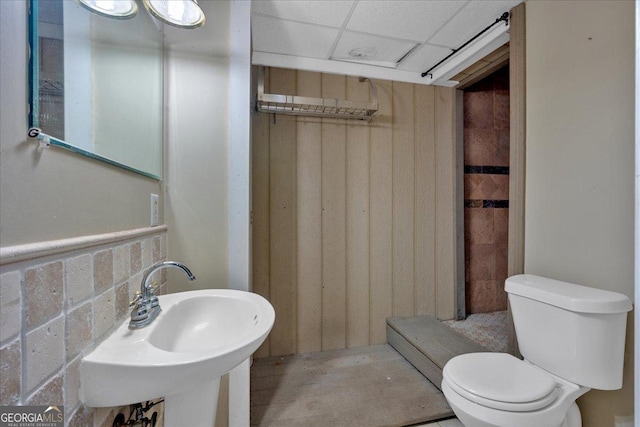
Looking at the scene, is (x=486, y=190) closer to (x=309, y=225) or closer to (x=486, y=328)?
(x=486, y=328)

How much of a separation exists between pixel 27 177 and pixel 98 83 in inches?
19.7

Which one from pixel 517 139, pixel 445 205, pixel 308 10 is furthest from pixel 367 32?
pixel 445 205

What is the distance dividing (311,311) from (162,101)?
1673mm

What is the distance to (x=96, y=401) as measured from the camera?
0.62 metres

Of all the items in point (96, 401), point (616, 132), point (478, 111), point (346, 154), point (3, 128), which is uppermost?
point (478, 111)

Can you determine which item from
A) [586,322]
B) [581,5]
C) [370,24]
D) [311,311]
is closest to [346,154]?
[370,24]

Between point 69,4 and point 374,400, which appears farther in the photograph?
point 374,400

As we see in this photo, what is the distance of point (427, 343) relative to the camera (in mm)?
1779

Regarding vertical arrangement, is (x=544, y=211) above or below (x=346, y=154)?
below

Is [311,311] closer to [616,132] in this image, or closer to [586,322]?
[586,322]

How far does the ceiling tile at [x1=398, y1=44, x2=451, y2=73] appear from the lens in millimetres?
1900

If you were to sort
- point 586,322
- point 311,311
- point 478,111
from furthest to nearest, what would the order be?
point 478,111
point 311,311
point 586,322

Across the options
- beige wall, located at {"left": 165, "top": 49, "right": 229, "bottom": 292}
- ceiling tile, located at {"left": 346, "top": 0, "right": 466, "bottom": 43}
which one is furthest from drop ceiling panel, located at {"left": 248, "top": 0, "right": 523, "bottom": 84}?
beige wall, located at {"left": 165, "top": 49, "right": 229, "bottom": 292}

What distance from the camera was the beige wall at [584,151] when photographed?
3.50 feet
